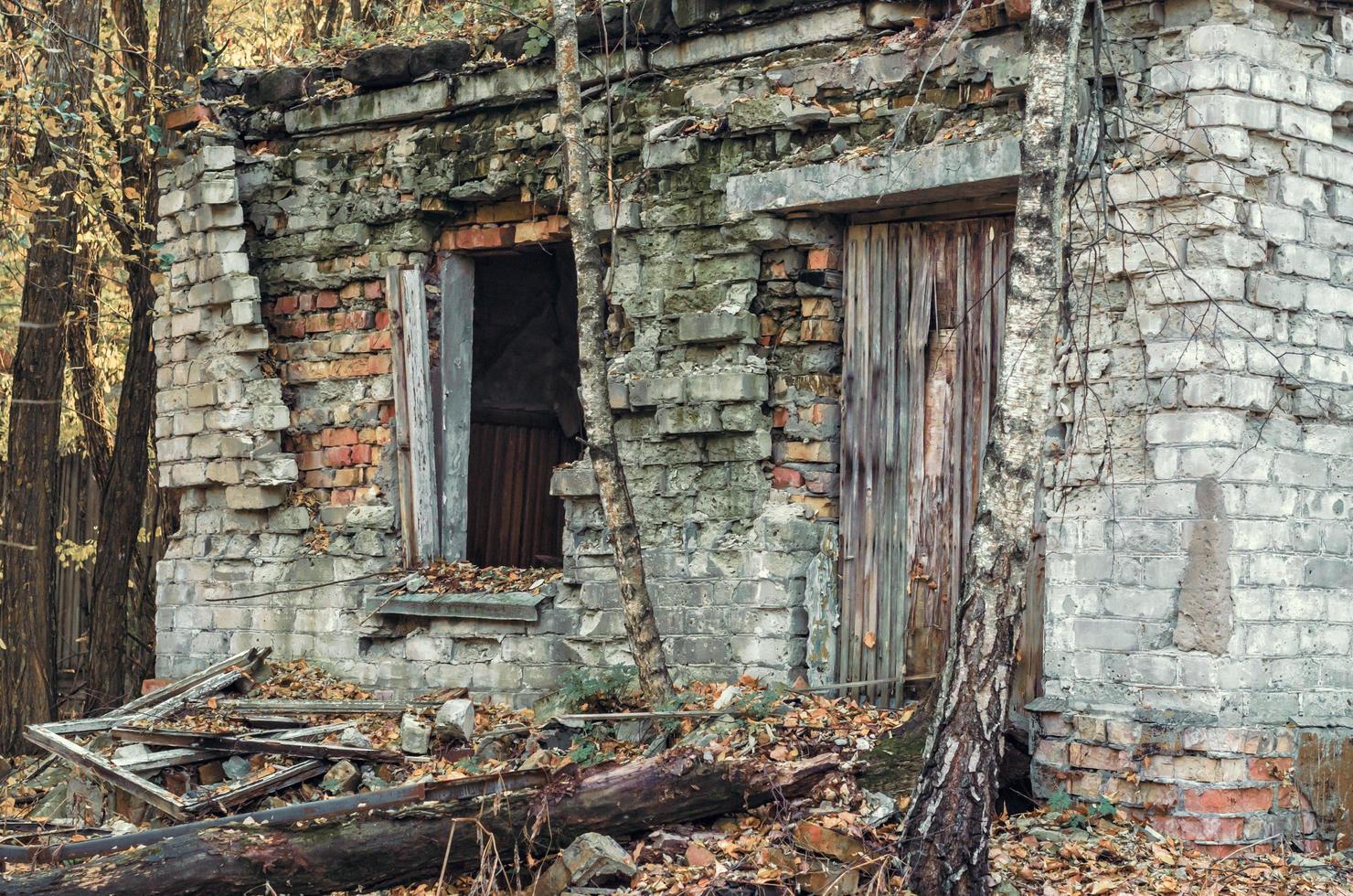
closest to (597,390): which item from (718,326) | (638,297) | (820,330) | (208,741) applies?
(718,326)

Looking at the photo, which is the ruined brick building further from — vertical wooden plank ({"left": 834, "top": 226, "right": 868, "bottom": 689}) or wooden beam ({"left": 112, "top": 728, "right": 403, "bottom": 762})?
wooden beam ({"left": 112, "top": 728, "right": 403, "bottom": 762})

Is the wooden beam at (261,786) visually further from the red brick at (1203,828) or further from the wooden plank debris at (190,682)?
the red brick at (1203,828)

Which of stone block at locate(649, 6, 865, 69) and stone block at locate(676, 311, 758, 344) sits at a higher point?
stone block at locate(649, 6, 865, 69)

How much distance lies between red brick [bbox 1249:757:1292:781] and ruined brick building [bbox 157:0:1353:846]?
1 centimetres

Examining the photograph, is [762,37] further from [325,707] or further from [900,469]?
[325,707]

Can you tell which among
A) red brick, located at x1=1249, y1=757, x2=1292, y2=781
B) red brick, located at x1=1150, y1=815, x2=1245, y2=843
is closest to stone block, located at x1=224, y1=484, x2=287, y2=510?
red brick, located at x1=1150, y1=815, x2=1245, y2=843

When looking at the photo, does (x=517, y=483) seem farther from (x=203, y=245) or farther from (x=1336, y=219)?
(x=1336, y=219)

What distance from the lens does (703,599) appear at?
7.26 metres

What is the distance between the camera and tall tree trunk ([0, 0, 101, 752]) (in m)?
10.5

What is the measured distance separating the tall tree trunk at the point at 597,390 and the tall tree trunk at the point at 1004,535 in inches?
72.2

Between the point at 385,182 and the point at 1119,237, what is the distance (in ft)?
13.2

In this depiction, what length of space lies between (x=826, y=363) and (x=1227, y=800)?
2519 mm

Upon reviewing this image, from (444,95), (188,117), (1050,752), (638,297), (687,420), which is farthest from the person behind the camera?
(188,117)

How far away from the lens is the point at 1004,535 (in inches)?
207
